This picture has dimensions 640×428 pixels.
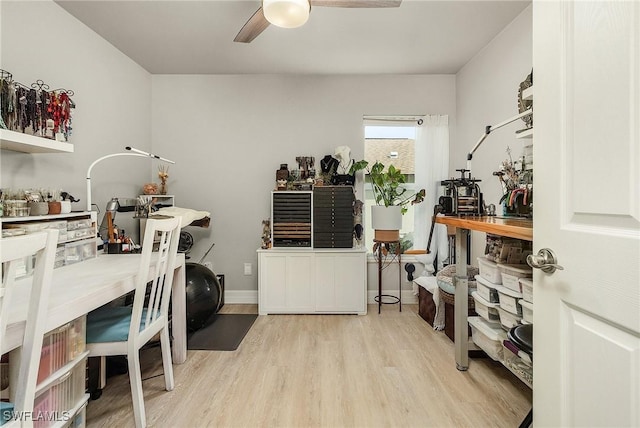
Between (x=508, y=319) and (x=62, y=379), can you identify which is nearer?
(x=62, y=379)

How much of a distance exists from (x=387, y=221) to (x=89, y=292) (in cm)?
246

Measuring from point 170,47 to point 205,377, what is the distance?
112 inches

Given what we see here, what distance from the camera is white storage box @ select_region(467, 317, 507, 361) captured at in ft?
6.36

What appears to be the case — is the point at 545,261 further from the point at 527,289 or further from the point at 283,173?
the point at 283,173

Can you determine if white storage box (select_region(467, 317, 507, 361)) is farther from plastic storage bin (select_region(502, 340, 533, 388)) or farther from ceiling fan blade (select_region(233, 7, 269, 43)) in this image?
ceiling fan blade (select_region(233, 7, 269, 43))

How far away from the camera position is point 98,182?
2.87 meters

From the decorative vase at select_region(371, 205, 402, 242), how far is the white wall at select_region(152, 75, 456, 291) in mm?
813

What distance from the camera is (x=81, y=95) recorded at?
2.62 meters

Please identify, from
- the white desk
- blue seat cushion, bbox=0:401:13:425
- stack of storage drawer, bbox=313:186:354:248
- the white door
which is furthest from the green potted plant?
blue seat cushion, bbox=0:401:13:425

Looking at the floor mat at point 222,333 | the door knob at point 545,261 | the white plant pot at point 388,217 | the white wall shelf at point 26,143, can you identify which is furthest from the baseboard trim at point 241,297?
the door knob at point 545,261

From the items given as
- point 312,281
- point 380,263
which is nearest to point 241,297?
point 312,281

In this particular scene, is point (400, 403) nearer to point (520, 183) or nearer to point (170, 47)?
point (520, 183)

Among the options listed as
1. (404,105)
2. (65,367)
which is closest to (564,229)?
(65,367)

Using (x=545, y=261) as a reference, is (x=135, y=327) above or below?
below
